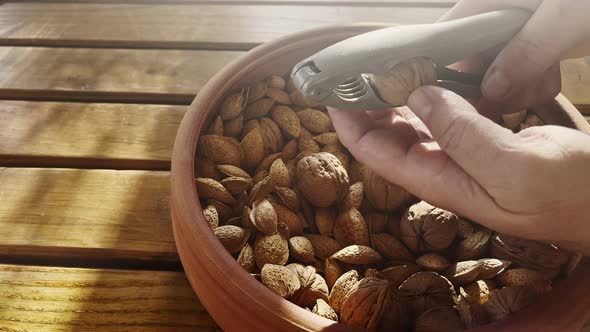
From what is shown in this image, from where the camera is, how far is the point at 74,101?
80 centimetres

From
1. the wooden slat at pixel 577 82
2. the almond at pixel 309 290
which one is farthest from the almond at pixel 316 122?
the wooden slat at pixel 577 82

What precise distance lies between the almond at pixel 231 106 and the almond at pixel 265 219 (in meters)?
0.13

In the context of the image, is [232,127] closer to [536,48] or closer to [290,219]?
[290,219]

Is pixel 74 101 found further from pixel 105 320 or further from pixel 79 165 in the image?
pixel 105 320

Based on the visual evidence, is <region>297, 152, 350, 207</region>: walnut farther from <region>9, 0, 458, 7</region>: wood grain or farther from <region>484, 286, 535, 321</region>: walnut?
<region>9, 0, 458, 7</region>: wood grain

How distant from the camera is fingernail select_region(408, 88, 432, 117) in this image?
393 mm

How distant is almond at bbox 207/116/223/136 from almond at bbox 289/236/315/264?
156 millimetres

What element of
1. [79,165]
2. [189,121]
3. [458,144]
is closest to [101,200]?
[79,165]

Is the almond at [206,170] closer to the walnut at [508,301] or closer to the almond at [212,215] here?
→ the almond at [212,215]

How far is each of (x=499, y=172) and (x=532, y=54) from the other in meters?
0.19

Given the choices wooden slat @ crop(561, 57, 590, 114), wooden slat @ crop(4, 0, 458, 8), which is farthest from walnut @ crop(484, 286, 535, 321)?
wooden slat @ crop(4, 0, 458, 8)

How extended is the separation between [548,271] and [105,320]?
1.46 feet

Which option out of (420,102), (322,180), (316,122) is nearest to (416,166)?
(420,102)

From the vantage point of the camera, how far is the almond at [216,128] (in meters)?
0.60
